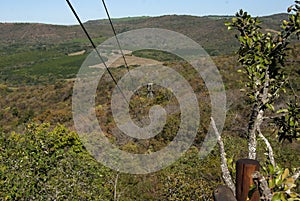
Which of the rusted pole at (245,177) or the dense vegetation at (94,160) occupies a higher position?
the rusted pole at (245,177)

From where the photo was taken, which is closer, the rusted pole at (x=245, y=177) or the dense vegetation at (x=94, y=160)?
the rusted pole at (x=245, y=177)

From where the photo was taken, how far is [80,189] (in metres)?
6.51

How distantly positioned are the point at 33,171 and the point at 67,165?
3.17 ft

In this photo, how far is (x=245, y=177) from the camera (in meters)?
1.30

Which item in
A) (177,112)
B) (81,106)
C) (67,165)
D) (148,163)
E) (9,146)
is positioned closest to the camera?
(67,165)

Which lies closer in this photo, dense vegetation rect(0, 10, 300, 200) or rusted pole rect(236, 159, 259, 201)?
rusted pole rect(236, 159, 259, 201)

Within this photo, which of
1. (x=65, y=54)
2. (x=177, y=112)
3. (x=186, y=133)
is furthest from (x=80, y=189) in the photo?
(x=65, y=54)

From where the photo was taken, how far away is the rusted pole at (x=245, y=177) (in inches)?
50.1

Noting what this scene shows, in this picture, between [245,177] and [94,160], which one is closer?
[245,177]

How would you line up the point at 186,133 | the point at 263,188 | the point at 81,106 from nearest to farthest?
the point at 263,188 < the point at 186,133 < the point at 81,106

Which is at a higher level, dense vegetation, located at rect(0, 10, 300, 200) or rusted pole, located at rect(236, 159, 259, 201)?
rusted pole, located at rect(236, 159, 259, 201)

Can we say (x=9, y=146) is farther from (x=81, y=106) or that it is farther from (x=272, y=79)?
(x=81, y=106)

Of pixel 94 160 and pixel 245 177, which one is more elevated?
pixel 245 177

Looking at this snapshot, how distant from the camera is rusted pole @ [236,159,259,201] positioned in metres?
1.27
